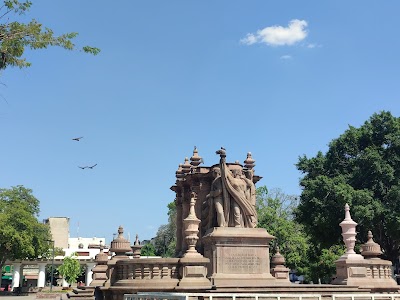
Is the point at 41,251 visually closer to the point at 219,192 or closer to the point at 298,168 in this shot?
the point at 298,168

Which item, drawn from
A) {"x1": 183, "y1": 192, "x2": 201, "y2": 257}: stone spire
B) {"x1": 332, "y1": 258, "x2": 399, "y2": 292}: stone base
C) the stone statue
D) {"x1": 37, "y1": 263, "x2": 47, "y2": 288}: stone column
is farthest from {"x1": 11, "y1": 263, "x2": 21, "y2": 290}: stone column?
{"x1": 332, "y1": 258, "x2": 399, "y2": 292}: stone base

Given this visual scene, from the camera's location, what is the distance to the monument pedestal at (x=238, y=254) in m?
15.9

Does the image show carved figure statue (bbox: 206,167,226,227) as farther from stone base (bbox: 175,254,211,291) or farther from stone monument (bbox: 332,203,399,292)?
stone monument (bbox: 332,203,399,292)

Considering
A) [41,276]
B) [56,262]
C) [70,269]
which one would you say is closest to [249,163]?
[70,269]

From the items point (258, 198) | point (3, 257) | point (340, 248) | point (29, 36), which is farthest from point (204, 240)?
point (3, 257)

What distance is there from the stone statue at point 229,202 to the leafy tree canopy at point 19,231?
35.2 meters

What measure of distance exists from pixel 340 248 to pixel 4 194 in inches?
1473

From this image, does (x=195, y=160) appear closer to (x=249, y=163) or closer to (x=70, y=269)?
(x=249, y=163)

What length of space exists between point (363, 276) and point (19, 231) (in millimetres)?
40141

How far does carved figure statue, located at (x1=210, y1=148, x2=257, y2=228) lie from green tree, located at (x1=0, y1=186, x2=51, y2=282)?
35.4m

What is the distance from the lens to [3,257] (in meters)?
49.7

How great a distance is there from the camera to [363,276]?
54.7 ft

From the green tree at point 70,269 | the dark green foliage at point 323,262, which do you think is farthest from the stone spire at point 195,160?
the green tree at point 70,269

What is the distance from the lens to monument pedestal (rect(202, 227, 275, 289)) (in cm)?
1595
